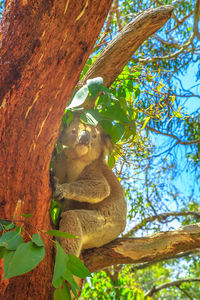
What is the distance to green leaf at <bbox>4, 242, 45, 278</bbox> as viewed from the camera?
1.03 m

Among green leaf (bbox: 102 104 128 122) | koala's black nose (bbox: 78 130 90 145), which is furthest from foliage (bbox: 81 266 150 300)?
green leaf (bbox: 102 104 128 122)

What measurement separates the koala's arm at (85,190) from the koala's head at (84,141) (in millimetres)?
194

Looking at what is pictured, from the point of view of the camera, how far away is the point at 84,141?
2268 millimetres

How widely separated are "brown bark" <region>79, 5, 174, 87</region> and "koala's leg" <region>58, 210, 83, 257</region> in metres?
0.84

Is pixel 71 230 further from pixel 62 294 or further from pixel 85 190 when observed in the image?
pixel 62 294

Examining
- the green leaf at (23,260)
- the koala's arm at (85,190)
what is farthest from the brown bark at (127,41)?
the green leaf at (23,260)

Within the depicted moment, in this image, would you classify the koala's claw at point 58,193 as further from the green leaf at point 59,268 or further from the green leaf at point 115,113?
the green leaf at point 59,268

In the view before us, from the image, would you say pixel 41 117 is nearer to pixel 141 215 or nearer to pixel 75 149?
pixel 75 149

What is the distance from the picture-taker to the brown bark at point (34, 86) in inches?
56.7

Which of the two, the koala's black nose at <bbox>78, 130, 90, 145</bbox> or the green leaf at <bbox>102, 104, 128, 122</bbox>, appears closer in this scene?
the green leaf at <bbox>102, 104, 128, 122</bbox>

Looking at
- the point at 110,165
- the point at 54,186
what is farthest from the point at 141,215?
the point at 54,186

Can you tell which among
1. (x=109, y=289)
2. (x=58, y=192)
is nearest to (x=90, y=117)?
(x=58, y=192)

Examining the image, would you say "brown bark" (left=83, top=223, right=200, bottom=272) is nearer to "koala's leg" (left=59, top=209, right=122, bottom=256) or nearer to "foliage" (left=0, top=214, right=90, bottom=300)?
"koala's leg" (left=59, top=209, right=122, bottom=256)

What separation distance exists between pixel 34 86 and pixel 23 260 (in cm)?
72
